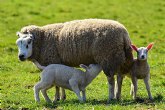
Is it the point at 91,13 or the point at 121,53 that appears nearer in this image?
the point at 121,53

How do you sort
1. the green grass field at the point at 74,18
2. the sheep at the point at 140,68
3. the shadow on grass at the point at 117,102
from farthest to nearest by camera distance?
the sheep at the point at 140,68 → the green grass field at the point at 74,18 → the shadow on grass at the point at 117,102

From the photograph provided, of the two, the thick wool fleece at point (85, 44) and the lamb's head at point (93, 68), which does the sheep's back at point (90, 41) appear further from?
the lamb's head at point (93, 68)

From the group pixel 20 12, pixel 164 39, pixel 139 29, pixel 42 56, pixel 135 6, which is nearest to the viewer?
pixel 42 56

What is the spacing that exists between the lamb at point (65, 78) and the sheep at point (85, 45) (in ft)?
1.13

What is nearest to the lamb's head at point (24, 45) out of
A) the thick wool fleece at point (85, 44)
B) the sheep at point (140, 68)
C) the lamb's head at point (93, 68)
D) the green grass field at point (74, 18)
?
the thick wool fleece at point (85, 44)

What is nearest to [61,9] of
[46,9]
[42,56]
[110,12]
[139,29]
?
[46,9]

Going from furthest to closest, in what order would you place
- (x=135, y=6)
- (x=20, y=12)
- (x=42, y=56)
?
1. (x=135, y=6)
2. (x=20, y=12)
3. (x=42, y=56)

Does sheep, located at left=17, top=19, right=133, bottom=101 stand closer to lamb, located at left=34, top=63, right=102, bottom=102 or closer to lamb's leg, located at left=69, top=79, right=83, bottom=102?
lamb, located at left=34, top=63, right=102, bottom=102

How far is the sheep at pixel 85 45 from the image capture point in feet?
37.4

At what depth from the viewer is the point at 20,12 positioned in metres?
27.3

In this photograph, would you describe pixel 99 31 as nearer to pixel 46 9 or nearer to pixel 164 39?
pixel 164 39

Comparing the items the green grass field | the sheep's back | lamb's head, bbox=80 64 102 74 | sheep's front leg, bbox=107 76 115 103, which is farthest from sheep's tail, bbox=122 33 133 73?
the green grass field

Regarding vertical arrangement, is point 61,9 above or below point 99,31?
below

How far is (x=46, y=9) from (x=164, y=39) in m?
8.75
